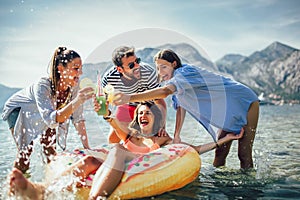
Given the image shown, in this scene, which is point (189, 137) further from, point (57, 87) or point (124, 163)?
point (57, 87)

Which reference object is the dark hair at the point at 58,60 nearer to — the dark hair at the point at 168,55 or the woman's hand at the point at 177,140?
the dark hair at the point at 168,55

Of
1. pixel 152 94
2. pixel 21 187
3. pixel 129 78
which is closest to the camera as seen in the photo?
pixel 21 187

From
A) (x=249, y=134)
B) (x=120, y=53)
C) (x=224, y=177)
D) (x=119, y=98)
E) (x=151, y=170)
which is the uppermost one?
(x=120, y=53)

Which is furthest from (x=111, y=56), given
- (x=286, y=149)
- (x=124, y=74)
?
(x=286, y=149)

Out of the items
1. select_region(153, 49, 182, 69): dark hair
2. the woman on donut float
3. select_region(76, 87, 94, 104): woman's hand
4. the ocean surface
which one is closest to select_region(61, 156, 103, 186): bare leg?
the woman on donut float

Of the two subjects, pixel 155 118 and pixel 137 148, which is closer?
pixel 137 148

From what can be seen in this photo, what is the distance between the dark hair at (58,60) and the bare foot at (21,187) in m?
1.63

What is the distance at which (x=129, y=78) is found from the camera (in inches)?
196

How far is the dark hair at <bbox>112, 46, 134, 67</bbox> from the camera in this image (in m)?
4.42

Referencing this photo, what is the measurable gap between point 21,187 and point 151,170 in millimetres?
1459

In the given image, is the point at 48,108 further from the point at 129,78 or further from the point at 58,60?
the point at 129,78

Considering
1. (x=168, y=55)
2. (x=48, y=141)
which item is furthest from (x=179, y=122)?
(x=48, y=141)

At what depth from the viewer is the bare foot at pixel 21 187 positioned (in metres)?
3.30

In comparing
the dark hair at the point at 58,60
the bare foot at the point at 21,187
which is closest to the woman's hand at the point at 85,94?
the dark hair at the point at 58,60
